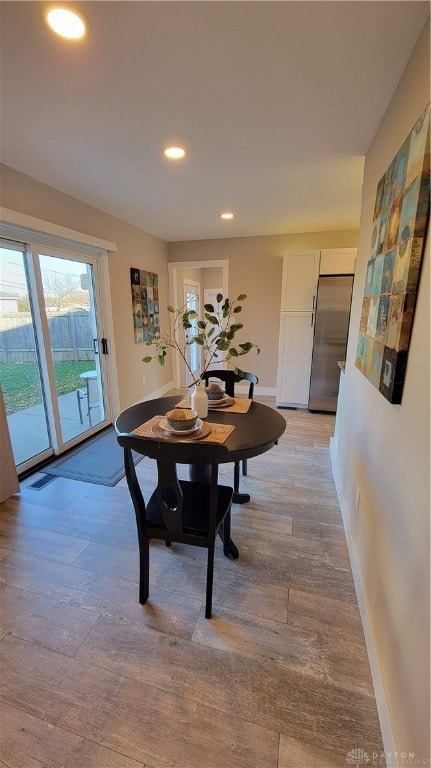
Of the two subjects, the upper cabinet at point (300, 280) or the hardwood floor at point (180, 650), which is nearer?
the hardwood floor at point (180, 650)

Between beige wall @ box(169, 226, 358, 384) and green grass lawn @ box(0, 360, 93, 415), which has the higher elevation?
beige wall @ box(169, 226, 358, 384)

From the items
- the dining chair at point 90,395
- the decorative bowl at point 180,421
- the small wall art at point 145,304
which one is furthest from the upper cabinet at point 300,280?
the decorative bowl at point 180,421

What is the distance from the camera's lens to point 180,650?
133cm

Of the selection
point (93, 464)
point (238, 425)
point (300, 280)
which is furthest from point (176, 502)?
point (300, 280)

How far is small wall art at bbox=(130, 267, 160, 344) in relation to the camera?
4117 mm

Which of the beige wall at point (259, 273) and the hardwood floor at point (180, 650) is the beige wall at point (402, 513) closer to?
the hardwood floor at point (180, 650)

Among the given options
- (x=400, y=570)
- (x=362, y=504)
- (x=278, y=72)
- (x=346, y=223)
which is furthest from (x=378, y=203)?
(x=346, y=223)

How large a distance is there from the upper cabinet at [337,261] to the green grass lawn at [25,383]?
3.33m

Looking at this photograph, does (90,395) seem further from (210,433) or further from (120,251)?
(210,433)

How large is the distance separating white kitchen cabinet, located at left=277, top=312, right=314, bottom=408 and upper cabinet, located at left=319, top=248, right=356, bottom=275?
0.60 metres

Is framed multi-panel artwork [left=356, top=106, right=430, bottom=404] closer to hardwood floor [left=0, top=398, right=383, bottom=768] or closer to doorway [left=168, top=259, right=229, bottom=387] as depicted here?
hardwood floor [left=0, top=398, right=383, bottom=768]

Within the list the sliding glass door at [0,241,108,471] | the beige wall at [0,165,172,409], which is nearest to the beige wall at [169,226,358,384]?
the beige wall at [0,165,172,409]

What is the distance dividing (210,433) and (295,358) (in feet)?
10.1

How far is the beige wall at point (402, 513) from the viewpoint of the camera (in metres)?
0.89
